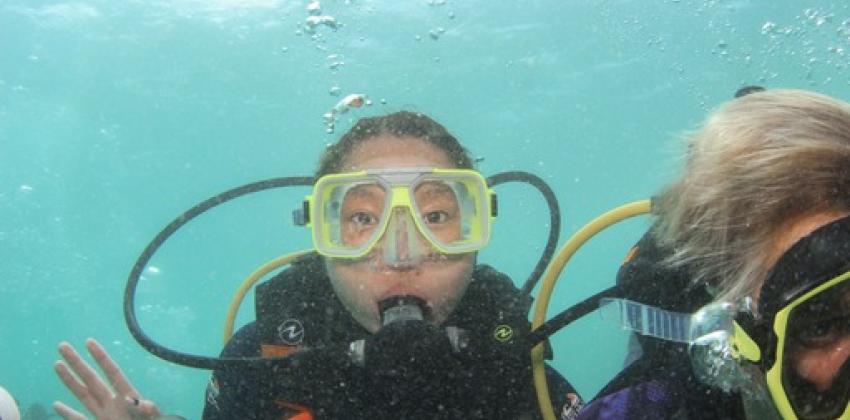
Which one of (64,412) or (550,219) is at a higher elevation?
(550,219)

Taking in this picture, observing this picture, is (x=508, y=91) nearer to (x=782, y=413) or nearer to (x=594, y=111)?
(x=594, y=111)

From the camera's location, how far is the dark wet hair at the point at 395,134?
416 centimetres

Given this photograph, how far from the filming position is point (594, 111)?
95.5 feet

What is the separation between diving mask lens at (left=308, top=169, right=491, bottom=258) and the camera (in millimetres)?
3650

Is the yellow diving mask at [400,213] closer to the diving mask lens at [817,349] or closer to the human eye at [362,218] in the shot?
the human eye at [362,218]

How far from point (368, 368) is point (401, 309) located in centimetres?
35

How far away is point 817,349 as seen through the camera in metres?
1.82

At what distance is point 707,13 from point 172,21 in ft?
56.2

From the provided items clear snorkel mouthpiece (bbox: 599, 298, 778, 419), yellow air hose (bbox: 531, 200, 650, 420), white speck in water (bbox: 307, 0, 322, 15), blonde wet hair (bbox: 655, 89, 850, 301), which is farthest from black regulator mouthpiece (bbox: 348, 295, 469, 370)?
white speck in water (bbox: 307, 0, 322, 15)

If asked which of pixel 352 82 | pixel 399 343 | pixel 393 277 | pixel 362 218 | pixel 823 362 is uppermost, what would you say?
pixel 352 82

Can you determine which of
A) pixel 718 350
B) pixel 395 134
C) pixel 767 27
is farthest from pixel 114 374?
pixel 767 27

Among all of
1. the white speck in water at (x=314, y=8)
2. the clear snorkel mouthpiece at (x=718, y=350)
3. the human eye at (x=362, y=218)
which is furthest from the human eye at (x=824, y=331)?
the white speck in water at (x=314, y=8)

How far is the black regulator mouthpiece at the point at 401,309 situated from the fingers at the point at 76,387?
165 centimetres

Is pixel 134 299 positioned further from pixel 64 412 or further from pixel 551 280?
pixel 551 280
